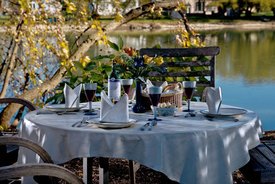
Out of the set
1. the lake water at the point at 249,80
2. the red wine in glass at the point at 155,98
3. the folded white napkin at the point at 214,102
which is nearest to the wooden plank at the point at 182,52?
the folded white napkin at the point at 214,102

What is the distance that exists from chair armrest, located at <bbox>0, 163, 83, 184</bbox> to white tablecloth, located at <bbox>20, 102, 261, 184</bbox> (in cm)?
Result: 21

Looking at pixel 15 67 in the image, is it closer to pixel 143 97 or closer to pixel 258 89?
pixel 143 97

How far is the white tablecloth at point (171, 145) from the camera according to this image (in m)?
2.16

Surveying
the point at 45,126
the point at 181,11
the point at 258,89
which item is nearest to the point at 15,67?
the point at 181,11

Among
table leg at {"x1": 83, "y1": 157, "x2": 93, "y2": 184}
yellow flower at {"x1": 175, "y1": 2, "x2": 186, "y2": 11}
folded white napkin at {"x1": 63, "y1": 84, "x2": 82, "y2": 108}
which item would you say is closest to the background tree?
yellow flower at {"x1": 175, "y1": 2, "x2": 186, "y2": 11}

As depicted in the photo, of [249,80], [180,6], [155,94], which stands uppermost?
[180,6]

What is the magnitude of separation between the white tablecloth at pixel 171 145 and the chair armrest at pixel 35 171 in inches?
8.2

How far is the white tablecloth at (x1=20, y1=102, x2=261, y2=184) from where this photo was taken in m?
2.16

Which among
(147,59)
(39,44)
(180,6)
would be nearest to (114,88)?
(147,59)

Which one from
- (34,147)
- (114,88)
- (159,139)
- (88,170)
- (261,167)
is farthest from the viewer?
(88,170)

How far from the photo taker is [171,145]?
2.16m

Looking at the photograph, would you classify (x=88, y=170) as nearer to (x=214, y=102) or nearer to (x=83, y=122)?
(x=83, y=122)

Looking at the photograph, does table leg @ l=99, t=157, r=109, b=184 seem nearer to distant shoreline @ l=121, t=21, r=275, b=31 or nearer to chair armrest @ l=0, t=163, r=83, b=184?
chair armrest @ l=0, t=163, r=83, b=184

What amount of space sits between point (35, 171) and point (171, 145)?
0.56 meters
